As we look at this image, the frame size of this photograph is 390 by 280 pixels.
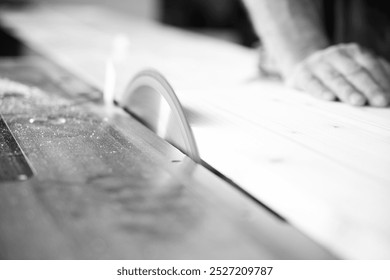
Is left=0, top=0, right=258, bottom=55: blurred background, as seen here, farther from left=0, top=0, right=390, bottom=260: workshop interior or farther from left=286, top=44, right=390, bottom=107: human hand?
left=0, top=0, right=390, bottom=260: workshop interior

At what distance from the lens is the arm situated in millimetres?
820

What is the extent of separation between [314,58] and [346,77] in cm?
10

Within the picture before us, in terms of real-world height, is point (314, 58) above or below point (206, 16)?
above

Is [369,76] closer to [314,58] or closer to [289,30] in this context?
[314,58]

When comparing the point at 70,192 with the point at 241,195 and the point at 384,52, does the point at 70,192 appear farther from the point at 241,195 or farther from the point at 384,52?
the point at 384,52

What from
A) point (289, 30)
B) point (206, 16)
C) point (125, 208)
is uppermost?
point (289, 30)

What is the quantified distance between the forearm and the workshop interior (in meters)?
0.06

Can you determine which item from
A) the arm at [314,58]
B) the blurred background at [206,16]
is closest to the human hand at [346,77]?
the arm at [314,58]

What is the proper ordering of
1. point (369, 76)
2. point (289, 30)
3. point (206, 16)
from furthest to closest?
point (206, 16) < point (289, 30) < point (369, 76)

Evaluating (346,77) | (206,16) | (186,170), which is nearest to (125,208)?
(186,170)

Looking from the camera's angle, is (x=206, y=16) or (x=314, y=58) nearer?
(x=314, y=58)

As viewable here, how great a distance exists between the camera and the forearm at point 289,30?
1018 millimetres

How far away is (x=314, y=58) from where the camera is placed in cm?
92

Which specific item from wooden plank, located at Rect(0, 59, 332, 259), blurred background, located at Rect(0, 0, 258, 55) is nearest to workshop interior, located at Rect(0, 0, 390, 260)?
wooden plank, located at Rect(0, 59, 332, 259)
